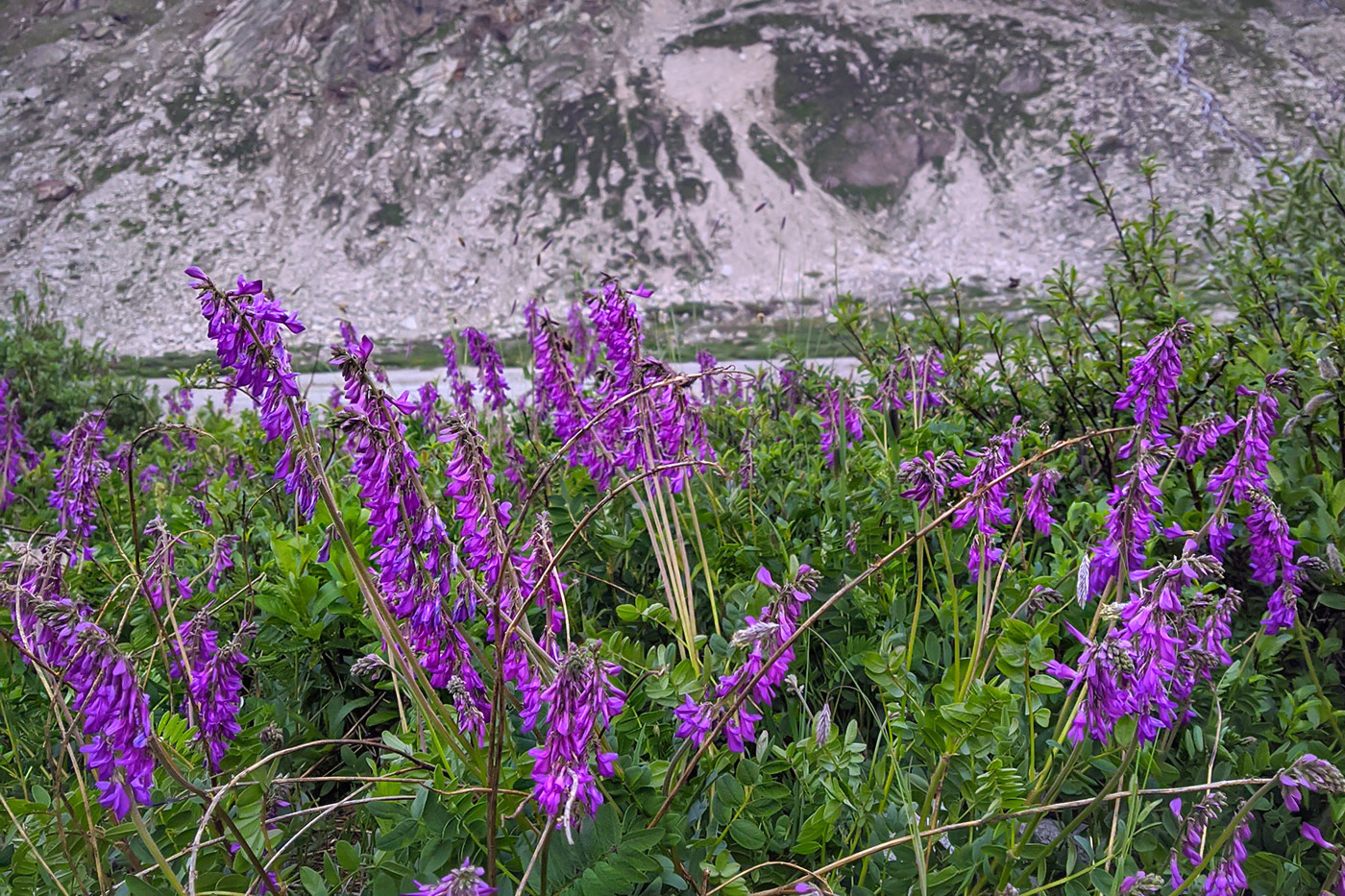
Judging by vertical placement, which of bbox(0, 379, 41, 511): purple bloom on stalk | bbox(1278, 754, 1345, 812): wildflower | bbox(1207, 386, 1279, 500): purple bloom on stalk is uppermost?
bbox(1278, 754, 1345, 812): wildflower

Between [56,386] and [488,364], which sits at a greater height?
[488,364]

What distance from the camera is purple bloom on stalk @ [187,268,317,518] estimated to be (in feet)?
4.04

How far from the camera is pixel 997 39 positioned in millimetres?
36125

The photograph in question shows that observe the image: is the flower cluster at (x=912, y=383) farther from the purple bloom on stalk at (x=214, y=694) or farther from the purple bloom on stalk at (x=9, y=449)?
the purple bloom on stalk at (x=9, y=449)

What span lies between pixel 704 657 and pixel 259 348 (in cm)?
109

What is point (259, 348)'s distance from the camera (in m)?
1.25

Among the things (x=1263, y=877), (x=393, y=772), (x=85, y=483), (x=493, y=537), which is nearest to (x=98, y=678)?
(x=393, y=772)

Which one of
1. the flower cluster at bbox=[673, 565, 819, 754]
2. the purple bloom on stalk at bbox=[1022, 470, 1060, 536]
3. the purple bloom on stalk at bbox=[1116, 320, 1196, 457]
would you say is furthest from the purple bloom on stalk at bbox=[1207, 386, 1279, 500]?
the flower cluster at bbox=[673, 565, 819, 754]

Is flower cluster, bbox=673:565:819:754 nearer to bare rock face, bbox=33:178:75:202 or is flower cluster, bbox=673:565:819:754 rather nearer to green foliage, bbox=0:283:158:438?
green foliage, bbox=0:283:158:438

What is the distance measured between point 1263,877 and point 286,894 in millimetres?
1983

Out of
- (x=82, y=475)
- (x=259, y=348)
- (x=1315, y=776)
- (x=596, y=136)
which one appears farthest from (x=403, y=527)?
(x=596, y=136)

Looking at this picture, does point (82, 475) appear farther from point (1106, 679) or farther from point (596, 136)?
point (596, 136)

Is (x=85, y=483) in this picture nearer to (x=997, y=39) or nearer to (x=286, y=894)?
(x=286, y=894)

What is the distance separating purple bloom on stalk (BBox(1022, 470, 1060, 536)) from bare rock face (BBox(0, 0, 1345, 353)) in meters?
26.6
